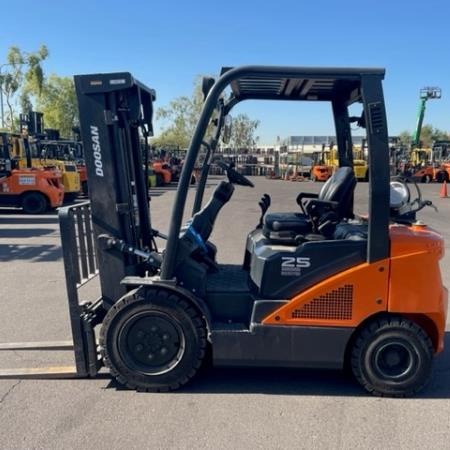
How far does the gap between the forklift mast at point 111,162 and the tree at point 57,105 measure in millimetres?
54993

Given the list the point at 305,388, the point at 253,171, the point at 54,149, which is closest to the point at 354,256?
the point at 305,388

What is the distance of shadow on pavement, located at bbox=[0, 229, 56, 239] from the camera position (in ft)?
37.3

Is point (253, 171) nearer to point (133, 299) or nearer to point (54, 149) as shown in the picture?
point (54, 149)

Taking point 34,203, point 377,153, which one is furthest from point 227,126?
point 34,203

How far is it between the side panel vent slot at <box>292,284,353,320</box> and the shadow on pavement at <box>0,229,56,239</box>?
9261 mm

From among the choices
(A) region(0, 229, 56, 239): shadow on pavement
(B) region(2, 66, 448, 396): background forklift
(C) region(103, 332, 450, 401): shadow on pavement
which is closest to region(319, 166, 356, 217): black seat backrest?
(B) region(2, 66, 448, 396): background forklift

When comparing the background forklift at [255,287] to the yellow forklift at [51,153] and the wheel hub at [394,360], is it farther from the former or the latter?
the yellow forklift at [51,153]

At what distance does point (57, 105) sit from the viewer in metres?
56.2

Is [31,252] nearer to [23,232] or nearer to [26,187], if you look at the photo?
[23,232]

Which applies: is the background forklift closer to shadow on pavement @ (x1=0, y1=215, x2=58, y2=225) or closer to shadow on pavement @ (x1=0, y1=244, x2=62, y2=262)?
shadow on pavement @ (x1=0, y1=244, x2=62, y2=262)

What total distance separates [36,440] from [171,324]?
3.86 ft

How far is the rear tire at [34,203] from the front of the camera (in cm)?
1522

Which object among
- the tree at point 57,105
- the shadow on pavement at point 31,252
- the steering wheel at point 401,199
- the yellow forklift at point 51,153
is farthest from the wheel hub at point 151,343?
the tree at point 57,105

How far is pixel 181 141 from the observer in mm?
63219
